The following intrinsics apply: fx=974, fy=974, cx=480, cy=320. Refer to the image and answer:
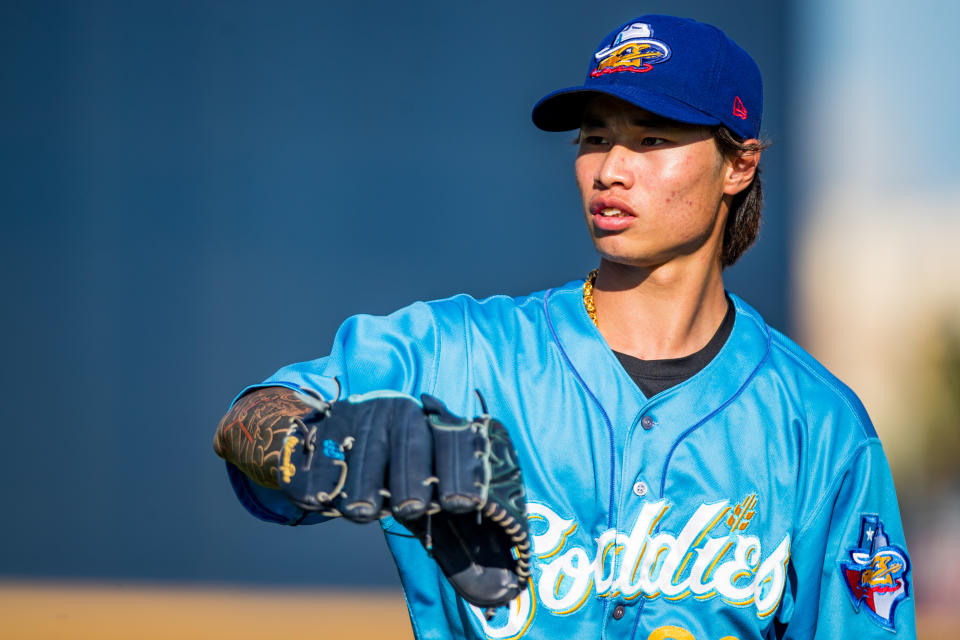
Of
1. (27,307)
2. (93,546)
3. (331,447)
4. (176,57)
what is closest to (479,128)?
(176,57)

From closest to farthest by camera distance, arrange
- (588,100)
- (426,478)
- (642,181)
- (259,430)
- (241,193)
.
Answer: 1. (426,478)
2. (259,430)
3. (642,181)
4. (588,100)
5. (241,193)

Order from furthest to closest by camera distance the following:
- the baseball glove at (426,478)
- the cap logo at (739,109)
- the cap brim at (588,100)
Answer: the cap logo at (739,109), the cap brim at (588,100), the baseball glove at (426,478)

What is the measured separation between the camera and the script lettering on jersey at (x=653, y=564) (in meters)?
1.44

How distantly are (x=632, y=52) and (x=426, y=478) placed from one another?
92cm

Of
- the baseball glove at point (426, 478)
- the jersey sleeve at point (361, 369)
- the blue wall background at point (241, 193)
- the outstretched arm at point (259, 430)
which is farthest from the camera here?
the blue wall background at point (241, 193)

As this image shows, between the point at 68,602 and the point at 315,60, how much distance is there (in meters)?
2.23

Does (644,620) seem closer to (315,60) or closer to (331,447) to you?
(331,447)

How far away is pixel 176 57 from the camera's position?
3.85 m

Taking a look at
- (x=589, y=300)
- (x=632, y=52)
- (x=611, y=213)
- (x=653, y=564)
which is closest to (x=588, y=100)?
(x=632, y=52)

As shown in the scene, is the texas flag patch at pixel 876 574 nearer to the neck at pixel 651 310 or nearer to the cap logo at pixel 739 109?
the neck at pixel 651 310

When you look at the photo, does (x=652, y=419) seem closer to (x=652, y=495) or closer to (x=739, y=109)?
(x=652, y=495)

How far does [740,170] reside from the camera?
67.6 inches

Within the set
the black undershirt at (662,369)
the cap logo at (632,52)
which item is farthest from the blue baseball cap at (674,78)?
the black undershirt at (662,369)

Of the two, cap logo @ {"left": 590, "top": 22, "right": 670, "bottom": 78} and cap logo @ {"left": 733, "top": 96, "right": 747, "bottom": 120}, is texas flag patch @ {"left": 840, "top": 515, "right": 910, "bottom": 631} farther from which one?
cap logo @ {"left": 590, "top": 22, "right": 670, "bottom": 78}
